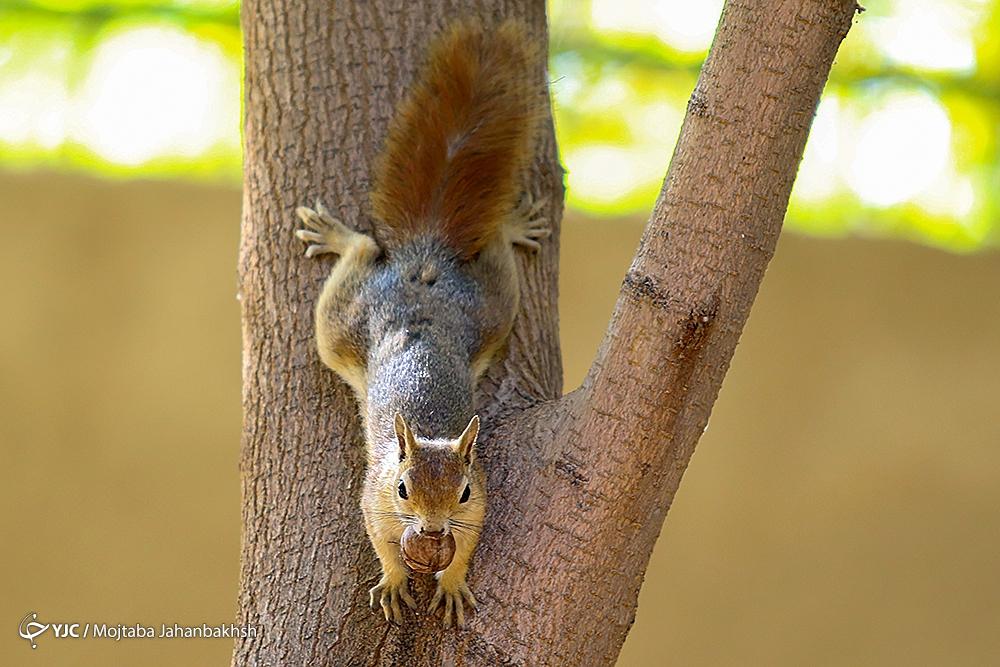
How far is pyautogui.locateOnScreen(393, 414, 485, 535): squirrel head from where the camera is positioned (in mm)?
1473

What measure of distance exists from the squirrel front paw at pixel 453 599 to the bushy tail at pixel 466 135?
0.59 metres

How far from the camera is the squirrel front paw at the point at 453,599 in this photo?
4.72ft

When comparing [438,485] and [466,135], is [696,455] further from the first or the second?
[438,485]

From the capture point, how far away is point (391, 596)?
1.51 metres

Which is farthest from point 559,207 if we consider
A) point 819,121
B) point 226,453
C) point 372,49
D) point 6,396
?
point 819,121

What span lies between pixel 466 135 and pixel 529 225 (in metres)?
0.17

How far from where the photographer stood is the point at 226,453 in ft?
11.7

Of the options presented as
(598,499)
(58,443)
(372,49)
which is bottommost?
(58,443)

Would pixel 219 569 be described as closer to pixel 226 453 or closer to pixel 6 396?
pixel 226 453

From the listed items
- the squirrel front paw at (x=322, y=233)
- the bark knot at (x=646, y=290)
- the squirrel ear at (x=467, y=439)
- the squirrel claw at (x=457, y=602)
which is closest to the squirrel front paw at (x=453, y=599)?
the squirrel claw at (x=457, y=602)

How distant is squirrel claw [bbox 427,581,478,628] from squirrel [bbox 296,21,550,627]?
69mm

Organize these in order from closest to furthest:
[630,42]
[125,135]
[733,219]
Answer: [733,219]
[125,135]
[630,42]

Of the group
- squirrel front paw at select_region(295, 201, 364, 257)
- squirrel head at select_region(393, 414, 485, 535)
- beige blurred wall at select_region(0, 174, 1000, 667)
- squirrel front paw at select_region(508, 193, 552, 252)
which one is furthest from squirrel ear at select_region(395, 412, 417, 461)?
beige blurred wall at select_region(0, 174, 1000, 667)

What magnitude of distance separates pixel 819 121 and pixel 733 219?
10.1 ft
